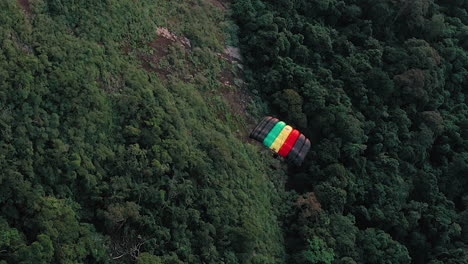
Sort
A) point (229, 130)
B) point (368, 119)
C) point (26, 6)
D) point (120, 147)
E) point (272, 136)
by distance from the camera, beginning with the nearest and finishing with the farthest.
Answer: point (120, 147) < point (26, 6) < point (229, 130) < point (272, 136) < point (368, 119)

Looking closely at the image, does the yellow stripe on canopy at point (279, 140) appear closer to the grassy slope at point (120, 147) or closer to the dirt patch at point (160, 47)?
the grassy slope at point (120, 147)

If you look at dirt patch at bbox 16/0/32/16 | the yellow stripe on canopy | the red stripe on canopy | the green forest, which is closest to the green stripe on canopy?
the yellow stripe on canopy

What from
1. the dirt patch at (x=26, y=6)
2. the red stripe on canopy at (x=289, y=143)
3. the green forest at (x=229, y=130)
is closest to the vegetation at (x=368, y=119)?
the green forest at (x=229, y=130)

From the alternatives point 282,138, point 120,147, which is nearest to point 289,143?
point 282,138

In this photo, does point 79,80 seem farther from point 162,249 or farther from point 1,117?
point 162,249

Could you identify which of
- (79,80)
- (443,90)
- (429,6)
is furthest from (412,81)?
(79,80)

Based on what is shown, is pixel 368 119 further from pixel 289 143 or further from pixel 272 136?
pixel 272 136
